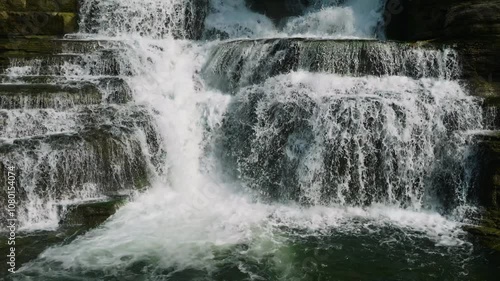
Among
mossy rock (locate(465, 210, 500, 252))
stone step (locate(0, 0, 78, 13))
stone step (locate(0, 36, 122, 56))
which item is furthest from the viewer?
stone step (locate(0, 0, 78, 13))

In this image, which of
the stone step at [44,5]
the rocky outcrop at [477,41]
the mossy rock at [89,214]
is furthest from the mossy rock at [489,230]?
the stone step at [44,5]

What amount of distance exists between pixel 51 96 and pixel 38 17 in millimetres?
5835

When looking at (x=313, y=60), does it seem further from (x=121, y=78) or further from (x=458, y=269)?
(x=458, y=269)

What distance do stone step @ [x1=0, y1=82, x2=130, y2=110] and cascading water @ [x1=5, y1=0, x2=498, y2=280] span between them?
0.28 m

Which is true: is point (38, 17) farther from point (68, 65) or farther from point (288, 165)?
point (288, 165)

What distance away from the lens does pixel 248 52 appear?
1146 cm

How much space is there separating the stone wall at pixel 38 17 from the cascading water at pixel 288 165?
284cm

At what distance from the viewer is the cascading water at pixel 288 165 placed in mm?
6809

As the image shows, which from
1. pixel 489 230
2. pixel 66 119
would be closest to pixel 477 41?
pixel 489 230

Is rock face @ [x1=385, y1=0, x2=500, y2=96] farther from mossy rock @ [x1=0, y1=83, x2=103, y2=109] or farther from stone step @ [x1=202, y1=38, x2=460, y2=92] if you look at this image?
mossy rock @ [x1=0, y1=83, x2=103, y2=109]

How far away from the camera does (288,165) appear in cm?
916

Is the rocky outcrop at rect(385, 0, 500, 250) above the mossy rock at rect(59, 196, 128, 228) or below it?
above

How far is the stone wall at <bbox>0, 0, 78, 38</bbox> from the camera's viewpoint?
1359 cm

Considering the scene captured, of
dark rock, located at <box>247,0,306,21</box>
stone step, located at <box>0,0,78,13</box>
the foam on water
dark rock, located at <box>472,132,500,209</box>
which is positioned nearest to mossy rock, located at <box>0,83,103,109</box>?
stone step, located at <box>0,0,78,13</box>
